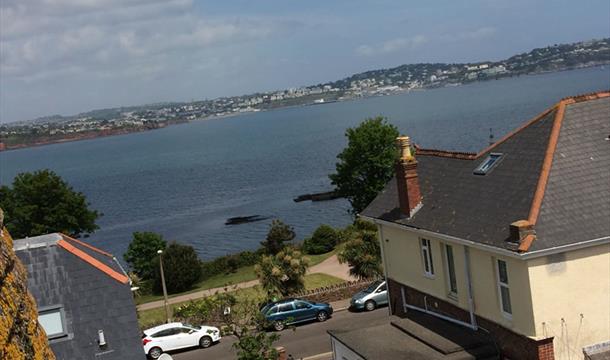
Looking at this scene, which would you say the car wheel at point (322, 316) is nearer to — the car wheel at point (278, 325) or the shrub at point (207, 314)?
the car wheel at point (278, 325)

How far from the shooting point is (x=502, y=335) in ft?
64.5

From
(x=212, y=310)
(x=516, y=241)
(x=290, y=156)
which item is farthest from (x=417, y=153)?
(x=290, y=156)

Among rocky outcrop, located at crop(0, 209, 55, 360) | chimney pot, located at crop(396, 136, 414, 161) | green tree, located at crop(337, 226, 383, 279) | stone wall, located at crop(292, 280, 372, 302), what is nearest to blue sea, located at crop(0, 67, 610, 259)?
green tree, located at crop(337, 226, 383, 279)

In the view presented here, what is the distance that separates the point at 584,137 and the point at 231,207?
93382 mm

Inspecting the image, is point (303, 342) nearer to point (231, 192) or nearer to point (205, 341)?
point (205, 341)

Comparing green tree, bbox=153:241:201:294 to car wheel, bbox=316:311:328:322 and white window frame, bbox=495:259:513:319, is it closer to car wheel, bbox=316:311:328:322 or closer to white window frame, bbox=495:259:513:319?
car wheel, bbox=316:311:328:322

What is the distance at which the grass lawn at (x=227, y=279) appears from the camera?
176 ft

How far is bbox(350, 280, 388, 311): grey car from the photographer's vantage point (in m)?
35.1

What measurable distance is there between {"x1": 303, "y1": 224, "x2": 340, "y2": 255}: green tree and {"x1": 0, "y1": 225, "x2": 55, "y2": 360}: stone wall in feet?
189

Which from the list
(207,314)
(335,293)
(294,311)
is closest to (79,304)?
(294,311)

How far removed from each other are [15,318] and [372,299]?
105 feet

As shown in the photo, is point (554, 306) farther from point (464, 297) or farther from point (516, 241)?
point (464, 297)

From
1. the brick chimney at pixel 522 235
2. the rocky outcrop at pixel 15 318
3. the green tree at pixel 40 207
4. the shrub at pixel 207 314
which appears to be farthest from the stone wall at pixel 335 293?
the rocky outcrop at pixel 15 318

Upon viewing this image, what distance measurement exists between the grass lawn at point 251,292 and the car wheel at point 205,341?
244 inches
